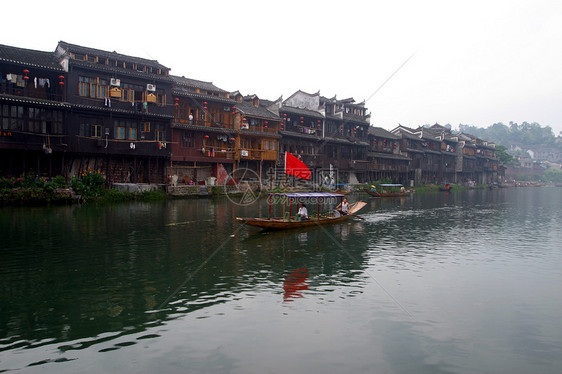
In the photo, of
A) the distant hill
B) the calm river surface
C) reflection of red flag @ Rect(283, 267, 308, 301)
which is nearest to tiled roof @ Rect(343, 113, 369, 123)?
the calm river surface

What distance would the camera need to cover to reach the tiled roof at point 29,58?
29.3 meters

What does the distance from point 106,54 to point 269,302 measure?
31.4 meters

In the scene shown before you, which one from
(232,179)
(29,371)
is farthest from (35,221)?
(232,179)

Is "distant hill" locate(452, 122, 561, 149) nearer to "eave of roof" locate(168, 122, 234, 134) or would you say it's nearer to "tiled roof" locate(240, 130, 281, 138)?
"tiled roof" locate(240, 130, 281, 138)

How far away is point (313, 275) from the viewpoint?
44.1 feet

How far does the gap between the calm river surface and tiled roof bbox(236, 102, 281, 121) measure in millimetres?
24676

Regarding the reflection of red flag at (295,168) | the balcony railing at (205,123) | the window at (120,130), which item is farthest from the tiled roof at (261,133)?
the reflection of red flag at (295,168)

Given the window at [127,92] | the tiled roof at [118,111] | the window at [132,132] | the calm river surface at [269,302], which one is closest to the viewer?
the calm river surface at [269,302]

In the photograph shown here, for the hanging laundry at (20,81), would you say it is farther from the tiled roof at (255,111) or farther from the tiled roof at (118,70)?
the tiled roof at (255,111)

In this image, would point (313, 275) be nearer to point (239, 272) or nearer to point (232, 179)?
point (239, 272)

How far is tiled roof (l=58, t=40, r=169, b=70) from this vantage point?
32.5 meters

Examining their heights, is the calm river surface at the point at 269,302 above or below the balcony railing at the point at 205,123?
below

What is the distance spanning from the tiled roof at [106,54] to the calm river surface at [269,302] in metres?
18.0

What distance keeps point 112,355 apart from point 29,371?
1.36 metres
